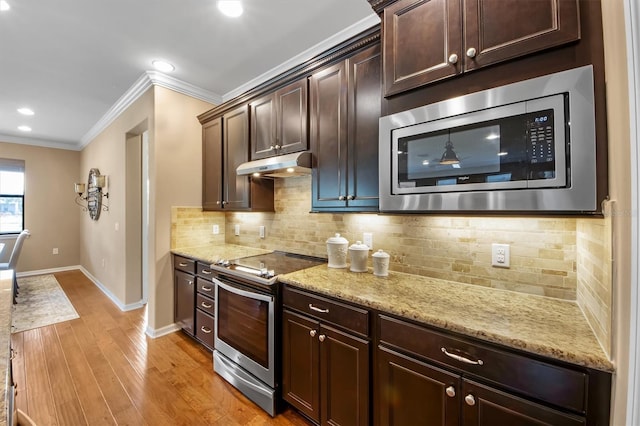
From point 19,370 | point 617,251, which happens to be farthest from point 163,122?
point 617,251

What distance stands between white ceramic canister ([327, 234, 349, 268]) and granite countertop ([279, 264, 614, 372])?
21 cm

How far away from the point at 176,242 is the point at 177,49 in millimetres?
1932

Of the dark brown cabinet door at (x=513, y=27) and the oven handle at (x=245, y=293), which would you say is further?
the oven handle at (x=245, y=293)

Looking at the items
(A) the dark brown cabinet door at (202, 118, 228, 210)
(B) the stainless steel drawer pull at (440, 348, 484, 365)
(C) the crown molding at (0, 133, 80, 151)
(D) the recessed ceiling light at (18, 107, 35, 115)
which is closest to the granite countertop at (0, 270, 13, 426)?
(B) the stainless steel drawer pull at (440, 348, 484, 365)

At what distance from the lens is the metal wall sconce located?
4.33m

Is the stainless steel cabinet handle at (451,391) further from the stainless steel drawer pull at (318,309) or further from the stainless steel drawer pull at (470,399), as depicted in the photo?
the stainless steel drawer pull at (318,309)

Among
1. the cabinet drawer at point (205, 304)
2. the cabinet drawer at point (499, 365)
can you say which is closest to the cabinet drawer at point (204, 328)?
the cabinet drawer at point (205, 304)

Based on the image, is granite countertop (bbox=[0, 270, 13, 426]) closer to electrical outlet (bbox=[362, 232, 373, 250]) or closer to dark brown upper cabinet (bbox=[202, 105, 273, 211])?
dark brown upper cabinet (bbox=[202, 105, 273, 211])

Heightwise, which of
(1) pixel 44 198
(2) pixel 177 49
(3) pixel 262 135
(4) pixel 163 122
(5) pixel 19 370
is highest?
(2) pixel 177 49

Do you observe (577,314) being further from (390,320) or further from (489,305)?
(390,320)

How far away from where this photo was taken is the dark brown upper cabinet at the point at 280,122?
2150 mm

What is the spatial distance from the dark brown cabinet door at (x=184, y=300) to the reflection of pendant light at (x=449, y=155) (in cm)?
252

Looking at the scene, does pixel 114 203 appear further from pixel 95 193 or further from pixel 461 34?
pixel 461 34

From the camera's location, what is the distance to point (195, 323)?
2.71 metres
